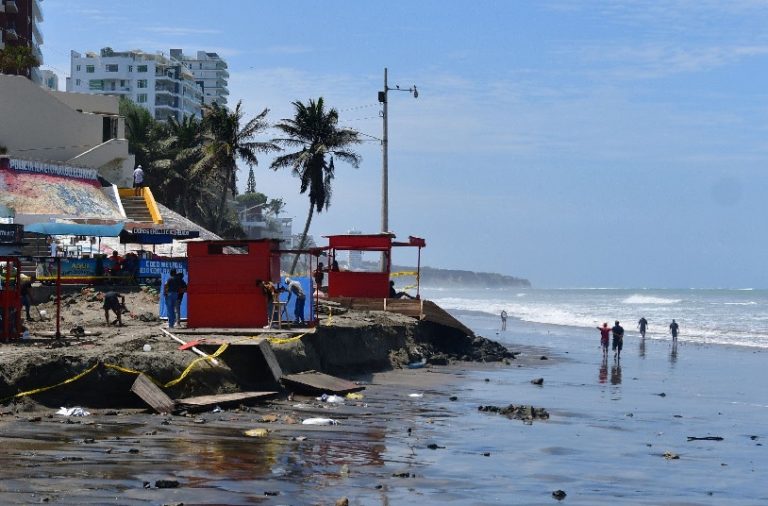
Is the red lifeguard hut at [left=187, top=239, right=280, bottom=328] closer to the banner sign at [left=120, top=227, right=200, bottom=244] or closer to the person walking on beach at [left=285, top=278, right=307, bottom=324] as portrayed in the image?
the person walking on beach at [left=285, top=278, right=307, bottom=324]

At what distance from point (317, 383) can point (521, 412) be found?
407 cm

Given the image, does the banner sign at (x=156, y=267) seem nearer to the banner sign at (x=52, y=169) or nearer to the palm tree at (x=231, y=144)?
the banner sign at (x=52, y=169)

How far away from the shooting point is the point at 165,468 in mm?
13438

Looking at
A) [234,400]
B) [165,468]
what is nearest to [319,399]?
[234,400]

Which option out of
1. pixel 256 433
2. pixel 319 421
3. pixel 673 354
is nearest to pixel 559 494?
pixel 256 433

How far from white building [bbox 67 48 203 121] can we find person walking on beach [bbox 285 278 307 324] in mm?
121670

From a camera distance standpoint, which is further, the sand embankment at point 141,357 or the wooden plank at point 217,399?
the wooden plank at point 217,399

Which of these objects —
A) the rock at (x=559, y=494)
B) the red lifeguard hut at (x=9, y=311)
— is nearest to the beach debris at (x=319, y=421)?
the rock at (x=559, y=494)

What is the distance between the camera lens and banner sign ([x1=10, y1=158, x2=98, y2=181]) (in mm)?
47000

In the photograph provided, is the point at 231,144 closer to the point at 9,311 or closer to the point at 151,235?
the point at 151,235

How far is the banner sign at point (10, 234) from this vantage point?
68.0 feet

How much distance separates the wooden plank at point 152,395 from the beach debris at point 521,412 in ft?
20.7

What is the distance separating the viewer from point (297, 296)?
88.7ft

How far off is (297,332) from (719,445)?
970cm
